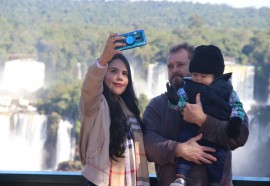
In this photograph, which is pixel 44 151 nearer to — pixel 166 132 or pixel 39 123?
pixel 39 123

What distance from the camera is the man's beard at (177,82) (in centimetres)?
161

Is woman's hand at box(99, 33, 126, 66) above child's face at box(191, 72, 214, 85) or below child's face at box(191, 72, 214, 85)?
above

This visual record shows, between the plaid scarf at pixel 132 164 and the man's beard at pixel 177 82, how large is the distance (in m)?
0.16

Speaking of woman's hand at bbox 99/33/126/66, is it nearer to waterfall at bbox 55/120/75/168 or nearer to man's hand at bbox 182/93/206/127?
man's hand at bbox 182/93/206/127

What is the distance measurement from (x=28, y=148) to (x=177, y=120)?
84.0 feet

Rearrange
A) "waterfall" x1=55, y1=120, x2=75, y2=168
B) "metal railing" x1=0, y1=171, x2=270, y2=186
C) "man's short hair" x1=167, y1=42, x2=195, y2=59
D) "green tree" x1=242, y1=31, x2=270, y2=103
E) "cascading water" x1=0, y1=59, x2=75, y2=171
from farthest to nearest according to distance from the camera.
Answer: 1. "green tree" x1=242, y1=31, x2=270, y2=103
2. "cascading water" x1=0, y1=59, x2=75, y2=171
3. "waterfall" x1=55, y1=120, x2=75, y2=168
4. "metal railing" x1=0, y1=171, x2=270, y2=186
5. "man's short hair" x1=167, y1=42, x2=195, y2=59

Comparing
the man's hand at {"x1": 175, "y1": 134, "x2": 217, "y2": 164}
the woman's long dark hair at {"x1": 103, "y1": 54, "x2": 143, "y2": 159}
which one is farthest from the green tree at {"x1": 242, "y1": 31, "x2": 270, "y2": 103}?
the man's hand at {"x1": 175, "y1": 134, "x2": 217, "y2": 164}

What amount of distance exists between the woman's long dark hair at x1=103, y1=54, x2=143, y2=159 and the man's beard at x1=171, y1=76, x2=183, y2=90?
0.44 feet

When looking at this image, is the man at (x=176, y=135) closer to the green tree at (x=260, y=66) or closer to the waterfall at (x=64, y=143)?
the waterfall at (x=64, y=143)

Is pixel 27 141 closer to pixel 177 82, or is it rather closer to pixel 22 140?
pixel 22 140

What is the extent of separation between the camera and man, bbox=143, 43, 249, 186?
1.50m

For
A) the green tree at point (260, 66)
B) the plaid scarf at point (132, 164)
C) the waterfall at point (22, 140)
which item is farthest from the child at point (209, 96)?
the green tree at point (260, 66)

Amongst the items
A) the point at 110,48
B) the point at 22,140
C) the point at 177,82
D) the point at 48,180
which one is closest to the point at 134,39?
the point at 110,48

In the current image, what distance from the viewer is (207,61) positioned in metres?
1.54
